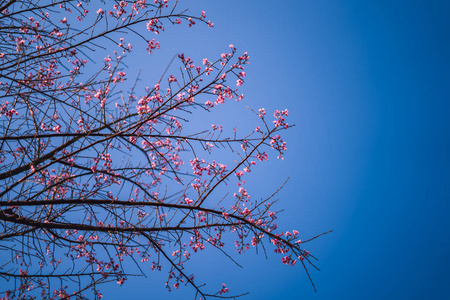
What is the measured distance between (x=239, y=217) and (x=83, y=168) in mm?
2757

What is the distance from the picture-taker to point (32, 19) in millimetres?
5391

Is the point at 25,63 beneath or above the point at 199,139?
above

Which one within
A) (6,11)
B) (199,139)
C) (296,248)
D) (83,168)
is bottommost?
(296,248)

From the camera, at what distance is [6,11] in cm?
389

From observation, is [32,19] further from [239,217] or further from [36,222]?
[239,217]

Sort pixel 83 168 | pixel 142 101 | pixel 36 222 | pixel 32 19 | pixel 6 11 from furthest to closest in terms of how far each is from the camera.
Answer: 1. pixel 32 19
2. pixel 83 168
3. pixel 142 101
4. pixel 6 11
5. pixel 36 222

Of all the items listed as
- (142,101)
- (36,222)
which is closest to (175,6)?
(142,101)

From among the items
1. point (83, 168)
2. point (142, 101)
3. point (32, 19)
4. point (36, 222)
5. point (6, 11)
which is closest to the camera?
point (36, 222)

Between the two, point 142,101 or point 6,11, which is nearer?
point 6,11

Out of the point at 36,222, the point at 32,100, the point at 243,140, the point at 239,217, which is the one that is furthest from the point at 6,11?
the point at 239,217

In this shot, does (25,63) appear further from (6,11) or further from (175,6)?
(175,6)

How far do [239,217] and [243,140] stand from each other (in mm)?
1187

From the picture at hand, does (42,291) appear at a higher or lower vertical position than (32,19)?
lower

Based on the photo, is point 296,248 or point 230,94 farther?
point 230,94
